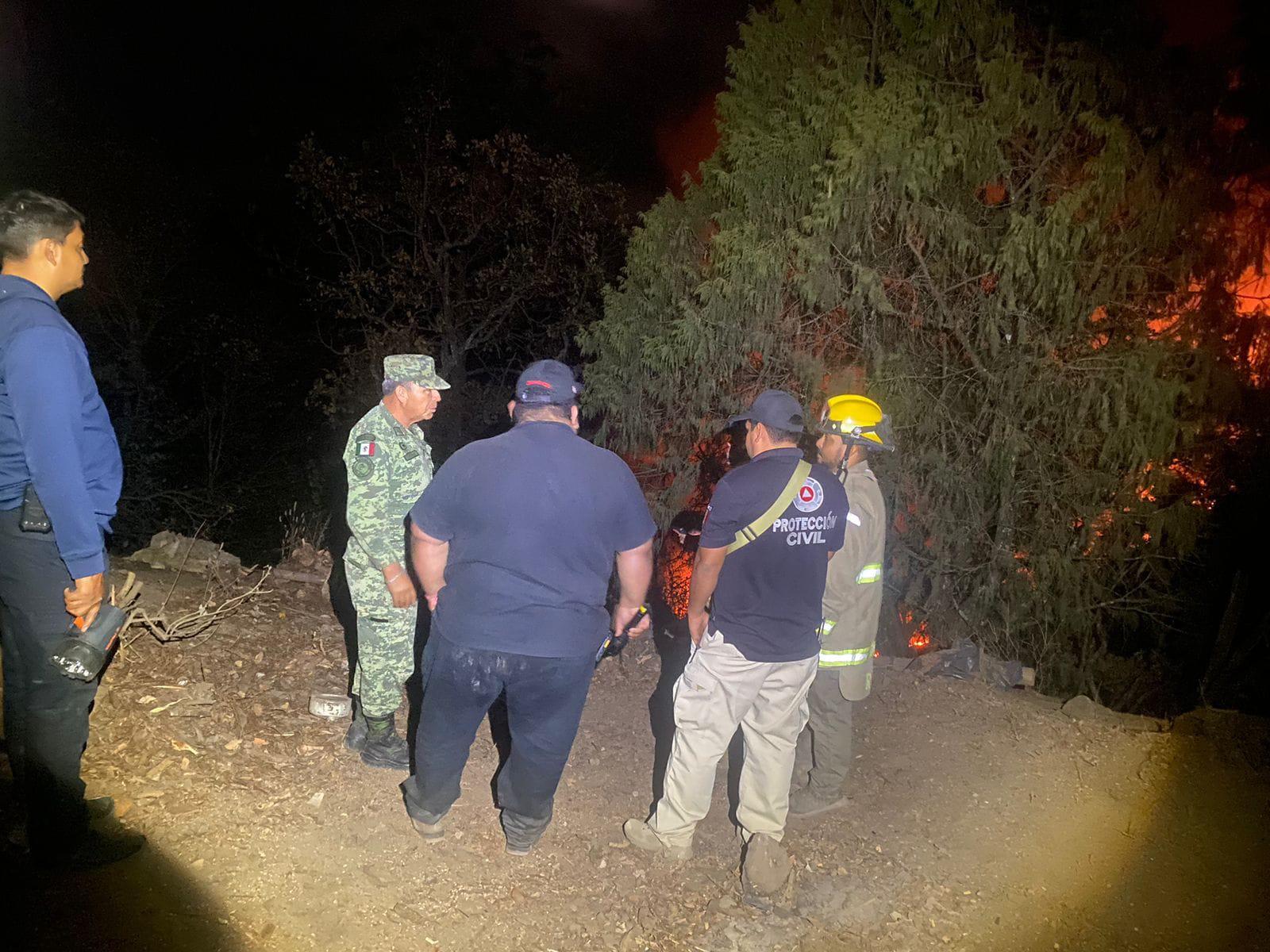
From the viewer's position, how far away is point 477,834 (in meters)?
3.61

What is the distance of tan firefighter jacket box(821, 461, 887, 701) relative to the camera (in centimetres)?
389

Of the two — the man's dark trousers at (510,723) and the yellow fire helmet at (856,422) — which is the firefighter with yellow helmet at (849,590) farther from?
the man's dark trousers at (510,723)

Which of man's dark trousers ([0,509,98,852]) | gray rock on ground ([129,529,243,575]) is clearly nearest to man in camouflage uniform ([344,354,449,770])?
man's dark trousers ([0,509,98,852])

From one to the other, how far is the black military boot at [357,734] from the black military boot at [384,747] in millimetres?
89

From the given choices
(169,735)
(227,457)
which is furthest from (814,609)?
(227,457)

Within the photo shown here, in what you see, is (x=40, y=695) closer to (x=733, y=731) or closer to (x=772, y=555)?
(x=733, y=731)

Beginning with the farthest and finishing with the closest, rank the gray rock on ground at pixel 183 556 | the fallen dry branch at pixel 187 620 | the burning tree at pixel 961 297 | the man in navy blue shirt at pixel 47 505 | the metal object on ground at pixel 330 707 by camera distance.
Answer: the gray rock on ground at pixel 183 556
the burning tree at pixel 961 297
the fallen dry branch at pixel 187 620
the metal object on ground at pixel 330 707
the man in navy blue shirt at pixel 47 505

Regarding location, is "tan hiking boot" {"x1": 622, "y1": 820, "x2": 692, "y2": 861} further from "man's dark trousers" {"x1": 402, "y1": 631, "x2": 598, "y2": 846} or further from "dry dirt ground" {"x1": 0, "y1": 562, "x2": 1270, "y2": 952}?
"man's dark trousers" {"x1": 402, "y1": 631, "x2": 598, "y2": 846}

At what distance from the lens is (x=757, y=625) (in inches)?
131

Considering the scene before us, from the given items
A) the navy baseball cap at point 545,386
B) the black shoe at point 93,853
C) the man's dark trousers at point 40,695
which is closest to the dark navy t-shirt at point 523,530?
the navy baseball cap at point 545,386

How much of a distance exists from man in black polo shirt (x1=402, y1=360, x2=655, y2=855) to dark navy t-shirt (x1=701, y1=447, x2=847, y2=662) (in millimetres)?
375

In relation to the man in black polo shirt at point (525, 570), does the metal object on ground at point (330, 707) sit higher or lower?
lower

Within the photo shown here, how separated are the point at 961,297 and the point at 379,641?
502 centimetres

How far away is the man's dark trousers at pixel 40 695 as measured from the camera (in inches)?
105
